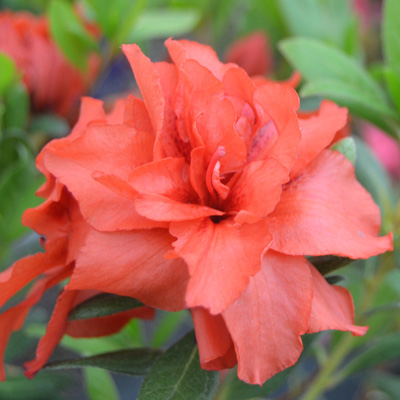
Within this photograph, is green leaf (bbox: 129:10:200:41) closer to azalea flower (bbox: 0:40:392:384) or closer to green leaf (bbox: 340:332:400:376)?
azalea flower (bbox: 0:40:392:384)

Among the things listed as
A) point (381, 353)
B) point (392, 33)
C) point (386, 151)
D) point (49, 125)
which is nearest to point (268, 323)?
point (381, 353)

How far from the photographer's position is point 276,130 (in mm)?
489

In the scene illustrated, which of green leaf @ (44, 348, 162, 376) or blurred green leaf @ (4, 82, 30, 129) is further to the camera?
blurred green leaf @ (4, 82, 30, 129)

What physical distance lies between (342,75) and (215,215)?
34cm

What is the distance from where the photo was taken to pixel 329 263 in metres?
0.48

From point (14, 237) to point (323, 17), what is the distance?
0.64 meters

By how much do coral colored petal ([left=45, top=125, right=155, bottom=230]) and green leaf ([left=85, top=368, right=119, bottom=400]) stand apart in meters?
0.37

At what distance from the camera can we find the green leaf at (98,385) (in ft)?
2.36

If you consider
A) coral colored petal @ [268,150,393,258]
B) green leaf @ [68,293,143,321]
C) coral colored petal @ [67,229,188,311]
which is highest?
coral colored petal @ [268,150,393,258]

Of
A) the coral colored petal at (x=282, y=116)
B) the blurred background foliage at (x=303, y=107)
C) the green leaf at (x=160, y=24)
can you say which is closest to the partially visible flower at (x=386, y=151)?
the blurred background foliage at (x=303, y=107)

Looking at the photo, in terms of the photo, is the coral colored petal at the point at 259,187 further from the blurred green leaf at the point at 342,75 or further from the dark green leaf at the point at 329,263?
the blurred green leaf at the point at 342,75

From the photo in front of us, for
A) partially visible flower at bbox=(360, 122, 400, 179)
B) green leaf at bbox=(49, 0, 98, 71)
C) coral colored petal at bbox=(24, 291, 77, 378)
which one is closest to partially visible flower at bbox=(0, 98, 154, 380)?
coral colored petal at bbox=(24, 291, 77, 378)

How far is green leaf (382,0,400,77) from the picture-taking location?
0.67 metres

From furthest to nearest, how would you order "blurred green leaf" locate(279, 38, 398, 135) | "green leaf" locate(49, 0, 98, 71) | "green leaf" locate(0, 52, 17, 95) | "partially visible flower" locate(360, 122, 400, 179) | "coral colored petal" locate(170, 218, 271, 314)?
"partially visible flower" locate(360, 122, 400, 179), "green leaf" locate(49, 0, 98, 71), "green leaf" locate(0, 52, 17, 95), "blurred green leaf" locate(279, 38, 398, 135), "coral colored petal" locate(170, 218, 271, 314)
